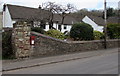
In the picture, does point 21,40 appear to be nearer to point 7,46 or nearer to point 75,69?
point 7,46

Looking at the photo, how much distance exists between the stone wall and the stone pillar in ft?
2.34

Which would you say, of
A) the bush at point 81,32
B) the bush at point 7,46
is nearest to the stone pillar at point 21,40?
the bush at point 7,46

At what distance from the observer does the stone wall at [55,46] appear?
1426cm

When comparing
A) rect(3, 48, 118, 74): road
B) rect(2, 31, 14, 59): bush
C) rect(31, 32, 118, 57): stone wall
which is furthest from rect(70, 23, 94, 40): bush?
rect(3, 48, 118, 74): road

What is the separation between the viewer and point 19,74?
8.81m

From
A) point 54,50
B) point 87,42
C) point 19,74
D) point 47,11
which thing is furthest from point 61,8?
point 19,74

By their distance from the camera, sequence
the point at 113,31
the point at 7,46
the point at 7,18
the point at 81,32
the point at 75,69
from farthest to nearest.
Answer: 1. the point at 7,18
2. the point at 113,31
3. the point at 81,32
4. the point at 7,46
5. the point at 75,69

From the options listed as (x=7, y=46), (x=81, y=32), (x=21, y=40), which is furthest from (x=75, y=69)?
(x=81, y=32)

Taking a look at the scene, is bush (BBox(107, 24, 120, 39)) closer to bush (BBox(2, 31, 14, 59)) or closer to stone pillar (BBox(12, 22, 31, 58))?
stone pillar (BBox(12, 22, 31, 58))

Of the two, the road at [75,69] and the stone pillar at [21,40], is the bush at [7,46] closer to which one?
the stone pillar at [21,40]

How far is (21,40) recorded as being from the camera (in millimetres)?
13219

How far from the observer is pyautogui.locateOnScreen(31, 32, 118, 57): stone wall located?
46.8 feet

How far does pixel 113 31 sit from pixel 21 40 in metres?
14.0

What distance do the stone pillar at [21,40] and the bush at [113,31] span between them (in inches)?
513
